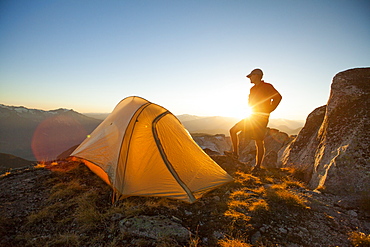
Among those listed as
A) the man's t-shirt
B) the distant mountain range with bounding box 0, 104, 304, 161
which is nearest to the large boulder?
the man's t-shirt

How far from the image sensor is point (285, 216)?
13.2 ft

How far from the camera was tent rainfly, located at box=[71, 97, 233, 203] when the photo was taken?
183 inches

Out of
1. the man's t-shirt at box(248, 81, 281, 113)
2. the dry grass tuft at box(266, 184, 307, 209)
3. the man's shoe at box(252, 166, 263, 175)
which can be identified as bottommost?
the man's shoe at box(252, 166, 263, 175)

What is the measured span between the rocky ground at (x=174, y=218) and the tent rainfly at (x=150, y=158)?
1.15 ft

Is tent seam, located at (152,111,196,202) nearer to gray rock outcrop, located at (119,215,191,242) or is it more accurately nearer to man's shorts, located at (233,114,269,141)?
gray rock outcrop, located at (119,215,191,242)

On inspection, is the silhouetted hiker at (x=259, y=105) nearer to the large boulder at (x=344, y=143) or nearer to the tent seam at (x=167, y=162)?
the large boulder at (x=344, y=143)

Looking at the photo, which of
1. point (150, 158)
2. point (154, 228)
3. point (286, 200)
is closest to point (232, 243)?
point (154, 228)

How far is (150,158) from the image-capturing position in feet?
16.7

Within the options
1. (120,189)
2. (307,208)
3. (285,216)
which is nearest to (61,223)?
(120,189)

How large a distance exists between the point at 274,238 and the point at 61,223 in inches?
173

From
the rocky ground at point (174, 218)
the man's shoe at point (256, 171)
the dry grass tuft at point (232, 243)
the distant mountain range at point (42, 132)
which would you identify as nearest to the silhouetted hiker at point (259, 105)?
the man's shoe at point (256, 171)

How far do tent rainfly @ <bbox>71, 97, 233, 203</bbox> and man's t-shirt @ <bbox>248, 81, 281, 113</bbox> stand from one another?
3.16 m

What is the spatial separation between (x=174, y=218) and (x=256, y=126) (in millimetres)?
4926

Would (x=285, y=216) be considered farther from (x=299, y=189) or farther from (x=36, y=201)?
(x=36, y=201)
